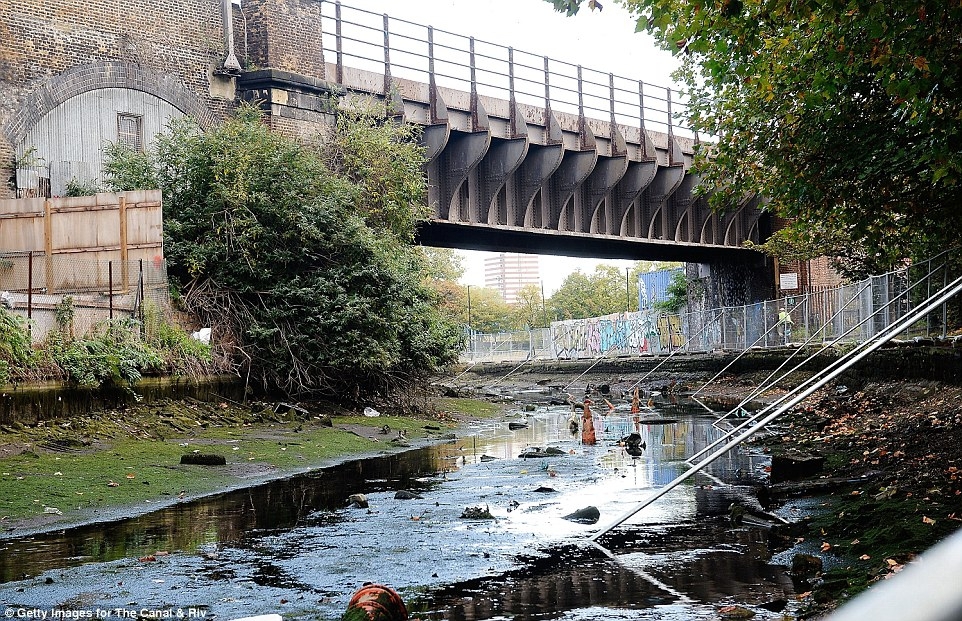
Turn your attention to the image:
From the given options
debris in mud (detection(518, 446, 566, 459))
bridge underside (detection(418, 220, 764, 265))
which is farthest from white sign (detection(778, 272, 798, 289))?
debris in mud (detection(518, 446, 566, 459))

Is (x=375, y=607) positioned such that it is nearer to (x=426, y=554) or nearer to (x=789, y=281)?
(x=426, y=554)

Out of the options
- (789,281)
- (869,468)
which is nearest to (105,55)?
(869,468)

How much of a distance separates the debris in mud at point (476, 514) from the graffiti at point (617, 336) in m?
42.2

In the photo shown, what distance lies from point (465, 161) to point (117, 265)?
13.9 meters

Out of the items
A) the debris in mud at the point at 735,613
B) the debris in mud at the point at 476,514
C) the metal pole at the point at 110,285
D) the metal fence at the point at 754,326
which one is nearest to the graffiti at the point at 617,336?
the metal fence at the point at 754,326

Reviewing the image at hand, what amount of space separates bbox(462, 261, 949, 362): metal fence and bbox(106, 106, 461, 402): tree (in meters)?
10.7

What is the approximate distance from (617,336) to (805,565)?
5312 cm

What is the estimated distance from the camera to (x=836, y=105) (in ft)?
41.9

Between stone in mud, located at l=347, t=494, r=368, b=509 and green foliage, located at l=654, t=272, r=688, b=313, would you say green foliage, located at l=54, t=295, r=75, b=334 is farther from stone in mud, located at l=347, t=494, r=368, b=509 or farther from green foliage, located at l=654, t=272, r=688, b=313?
green foliage, located at l=654, t=272, r=688, b=313

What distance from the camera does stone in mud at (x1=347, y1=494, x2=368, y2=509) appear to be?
11.4 m

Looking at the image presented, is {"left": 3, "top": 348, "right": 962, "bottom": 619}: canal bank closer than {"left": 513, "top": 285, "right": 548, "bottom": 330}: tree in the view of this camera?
Yes

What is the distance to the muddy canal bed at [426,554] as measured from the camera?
22.2 feet

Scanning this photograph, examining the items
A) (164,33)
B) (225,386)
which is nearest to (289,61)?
(164,33)

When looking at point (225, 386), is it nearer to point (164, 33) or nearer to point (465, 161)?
point (164, 33)
